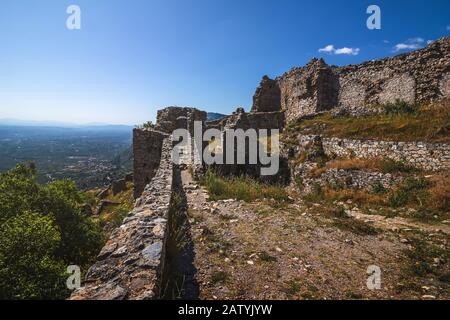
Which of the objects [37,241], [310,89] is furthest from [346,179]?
[310,89]

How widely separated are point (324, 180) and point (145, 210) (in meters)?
11.0

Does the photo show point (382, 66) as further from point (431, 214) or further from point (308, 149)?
point (431, 214)

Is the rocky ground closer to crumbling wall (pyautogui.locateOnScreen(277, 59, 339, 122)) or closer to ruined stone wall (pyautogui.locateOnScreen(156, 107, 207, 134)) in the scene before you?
crumbling wall (pyautogui.locateOnScreen(277, 59, 339, 122))

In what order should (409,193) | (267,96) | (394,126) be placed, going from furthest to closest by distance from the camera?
(267,96) → (394,126) → (409,193)

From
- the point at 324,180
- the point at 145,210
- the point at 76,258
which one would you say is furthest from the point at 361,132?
the point at 76,258

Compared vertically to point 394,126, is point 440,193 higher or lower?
lower

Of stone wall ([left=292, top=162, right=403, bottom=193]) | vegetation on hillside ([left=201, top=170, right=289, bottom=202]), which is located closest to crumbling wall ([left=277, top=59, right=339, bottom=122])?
stone wall ([left=292, top=162, right=403, bottom=193])

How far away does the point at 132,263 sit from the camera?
4.39 m

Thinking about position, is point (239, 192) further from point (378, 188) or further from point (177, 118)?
point (177, 118)

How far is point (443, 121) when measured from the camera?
14.3 metres

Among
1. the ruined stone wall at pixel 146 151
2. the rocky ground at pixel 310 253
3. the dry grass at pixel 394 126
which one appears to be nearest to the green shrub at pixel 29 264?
the rocky ground at pixel 310 253

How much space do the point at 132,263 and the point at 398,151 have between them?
13859 mm

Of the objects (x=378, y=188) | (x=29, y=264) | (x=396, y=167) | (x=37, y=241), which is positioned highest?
(x=396, y=167)

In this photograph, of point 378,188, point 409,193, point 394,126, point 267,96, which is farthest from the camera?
point 267,96
